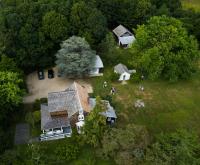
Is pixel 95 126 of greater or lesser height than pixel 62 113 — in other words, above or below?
below

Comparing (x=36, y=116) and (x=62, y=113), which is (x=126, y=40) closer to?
(x=62, y=113)

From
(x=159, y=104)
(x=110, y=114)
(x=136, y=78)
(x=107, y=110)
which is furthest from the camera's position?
(x=136, y=78)

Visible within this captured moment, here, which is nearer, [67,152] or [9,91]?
[67,152]

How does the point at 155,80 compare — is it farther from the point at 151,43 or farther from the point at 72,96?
the point at 72,96

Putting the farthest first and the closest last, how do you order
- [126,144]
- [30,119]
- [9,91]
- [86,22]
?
[86,22], [30,119], [9,91], [126,144]

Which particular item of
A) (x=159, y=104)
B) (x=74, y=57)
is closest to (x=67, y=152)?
(x=74, y=57)

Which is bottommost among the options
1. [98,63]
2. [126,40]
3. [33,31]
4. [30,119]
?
[30,119]

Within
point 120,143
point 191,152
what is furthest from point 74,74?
point 191,152

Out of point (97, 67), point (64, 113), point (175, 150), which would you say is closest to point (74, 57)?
point (97, 67)
